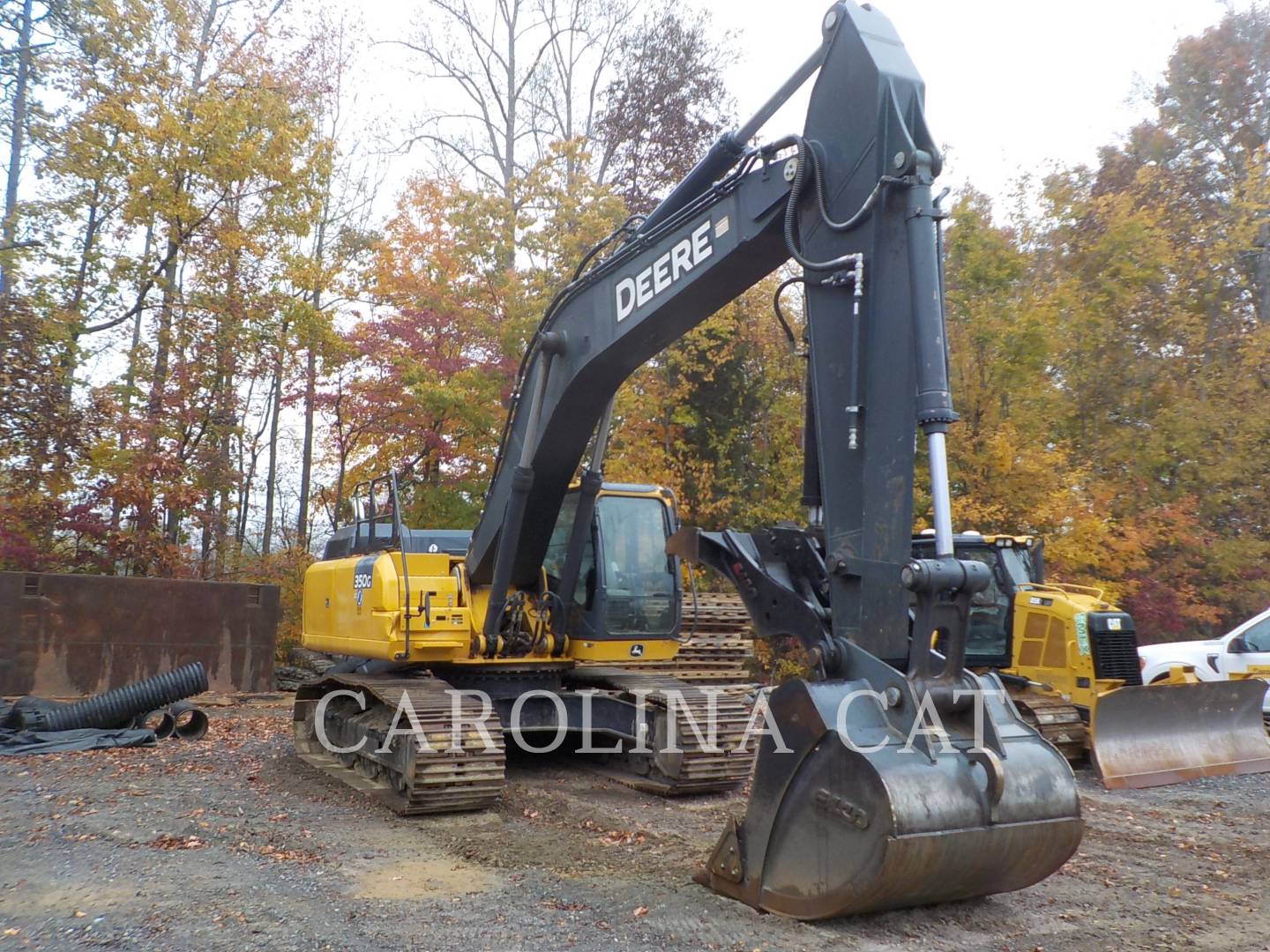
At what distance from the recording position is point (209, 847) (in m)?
5.87

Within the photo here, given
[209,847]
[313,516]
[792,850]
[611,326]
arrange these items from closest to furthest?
[792,850]
[209,847]
[611,326]
[313,516]

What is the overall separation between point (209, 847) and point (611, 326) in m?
3.67

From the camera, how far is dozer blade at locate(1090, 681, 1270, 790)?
8.78m

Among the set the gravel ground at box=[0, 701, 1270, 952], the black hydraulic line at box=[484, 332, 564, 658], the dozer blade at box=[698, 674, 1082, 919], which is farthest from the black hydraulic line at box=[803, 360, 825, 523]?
the black hydraulic line at box=[484, 332, 564, 658]

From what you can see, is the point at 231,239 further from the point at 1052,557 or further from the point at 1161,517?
the point at 1161,517

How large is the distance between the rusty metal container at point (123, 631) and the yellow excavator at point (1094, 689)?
26.6ft

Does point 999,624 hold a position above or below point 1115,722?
above

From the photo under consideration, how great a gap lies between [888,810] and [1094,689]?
6.96 meters

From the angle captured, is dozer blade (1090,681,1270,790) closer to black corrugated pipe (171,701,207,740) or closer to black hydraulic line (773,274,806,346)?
black hydraulic line (773,274,806,346)

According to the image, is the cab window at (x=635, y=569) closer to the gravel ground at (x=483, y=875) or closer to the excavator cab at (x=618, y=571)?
the excavator cab at (x=618, y=571)

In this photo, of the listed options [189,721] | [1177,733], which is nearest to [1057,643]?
[1177,733]

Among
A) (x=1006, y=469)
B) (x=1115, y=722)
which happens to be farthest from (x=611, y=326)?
(x=1006, y=469)

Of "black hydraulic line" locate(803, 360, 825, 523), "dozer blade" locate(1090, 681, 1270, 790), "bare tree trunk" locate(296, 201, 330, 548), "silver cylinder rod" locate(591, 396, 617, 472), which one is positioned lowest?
"dozer blade" locate(1090, 681, 1270, 790)

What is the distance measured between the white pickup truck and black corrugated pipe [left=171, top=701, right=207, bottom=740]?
960 centimetres
